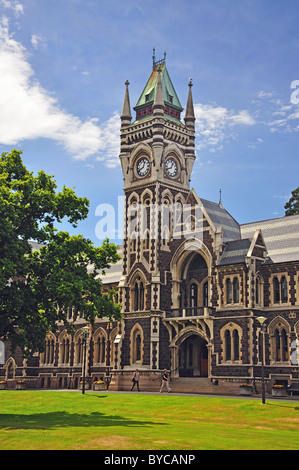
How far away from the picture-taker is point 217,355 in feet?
159

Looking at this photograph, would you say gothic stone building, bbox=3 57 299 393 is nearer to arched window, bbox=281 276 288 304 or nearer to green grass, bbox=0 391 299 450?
arched window, bbox=281 276 288 304

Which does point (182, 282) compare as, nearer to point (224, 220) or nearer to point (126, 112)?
point (224, 220)

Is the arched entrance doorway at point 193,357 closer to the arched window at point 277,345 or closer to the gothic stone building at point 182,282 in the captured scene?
the gothic stone building at point 182,282

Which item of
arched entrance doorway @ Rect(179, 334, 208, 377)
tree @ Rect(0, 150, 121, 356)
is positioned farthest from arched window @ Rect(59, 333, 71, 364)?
tree @ Rect(0, 150, 121, 356)

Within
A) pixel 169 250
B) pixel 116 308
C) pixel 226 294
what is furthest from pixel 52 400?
pixel 169 250

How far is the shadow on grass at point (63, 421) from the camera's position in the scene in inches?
943

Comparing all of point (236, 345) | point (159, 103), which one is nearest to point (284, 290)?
point (236, 345)

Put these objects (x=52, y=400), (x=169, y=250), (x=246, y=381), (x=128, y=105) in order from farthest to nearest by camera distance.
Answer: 1. (x=128, y=105)
2. (x=169, y=250)
3. (x=246, y=381)
4. (x=52, y=400)

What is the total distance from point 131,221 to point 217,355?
16326 millimetres

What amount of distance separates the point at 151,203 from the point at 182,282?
26.0 feet

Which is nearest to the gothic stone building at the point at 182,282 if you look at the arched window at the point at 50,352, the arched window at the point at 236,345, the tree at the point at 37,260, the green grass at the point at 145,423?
the arched window at the point at 236,345

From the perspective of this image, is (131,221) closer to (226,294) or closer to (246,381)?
(226,294)

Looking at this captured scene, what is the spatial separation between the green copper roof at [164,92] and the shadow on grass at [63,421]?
38404 mm

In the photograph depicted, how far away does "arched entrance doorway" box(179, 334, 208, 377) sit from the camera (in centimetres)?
5312
